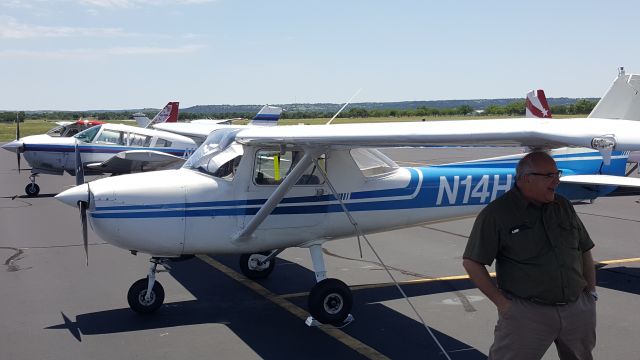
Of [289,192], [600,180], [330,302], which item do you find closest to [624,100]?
[600,180]

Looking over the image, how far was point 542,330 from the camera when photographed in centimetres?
361

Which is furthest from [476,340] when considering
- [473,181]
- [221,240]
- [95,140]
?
[95,140]

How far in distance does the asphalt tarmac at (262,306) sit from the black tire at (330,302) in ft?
0.40

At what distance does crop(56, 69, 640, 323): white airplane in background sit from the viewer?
6.41 meters

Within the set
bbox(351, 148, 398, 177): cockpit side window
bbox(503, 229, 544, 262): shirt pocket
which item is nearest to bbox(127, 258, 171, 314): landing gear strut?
bbox(351, 148, 398, 177): cockpit side window

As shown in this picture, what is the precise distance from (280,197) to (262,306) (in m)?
1.42

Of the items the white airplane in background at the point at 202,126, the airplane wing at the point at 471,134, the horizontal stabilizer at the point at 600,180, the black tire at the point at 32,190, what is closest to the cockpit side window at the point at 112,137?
the black tire at the point at 32,190

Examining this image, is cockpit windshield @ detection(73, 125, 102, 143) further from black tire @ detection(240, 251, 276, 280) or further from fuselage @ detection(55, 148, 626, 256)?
fuselage @ detection(55, 148, 626, 256)

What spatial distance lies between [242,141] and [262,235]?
3.35ft

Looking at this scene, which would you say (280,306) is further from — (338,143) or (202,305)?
(338,143)

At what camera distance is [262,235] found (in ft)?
22.6

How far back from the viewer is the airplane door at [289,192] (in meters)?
6.89

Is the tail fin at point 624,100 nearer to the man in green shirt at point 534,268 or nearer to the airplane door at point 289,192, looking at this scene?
the airplane door at point 289,192

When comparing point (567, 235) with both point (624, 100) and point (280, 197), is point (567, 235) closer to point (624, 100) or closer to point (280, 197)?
point (280, 197)
